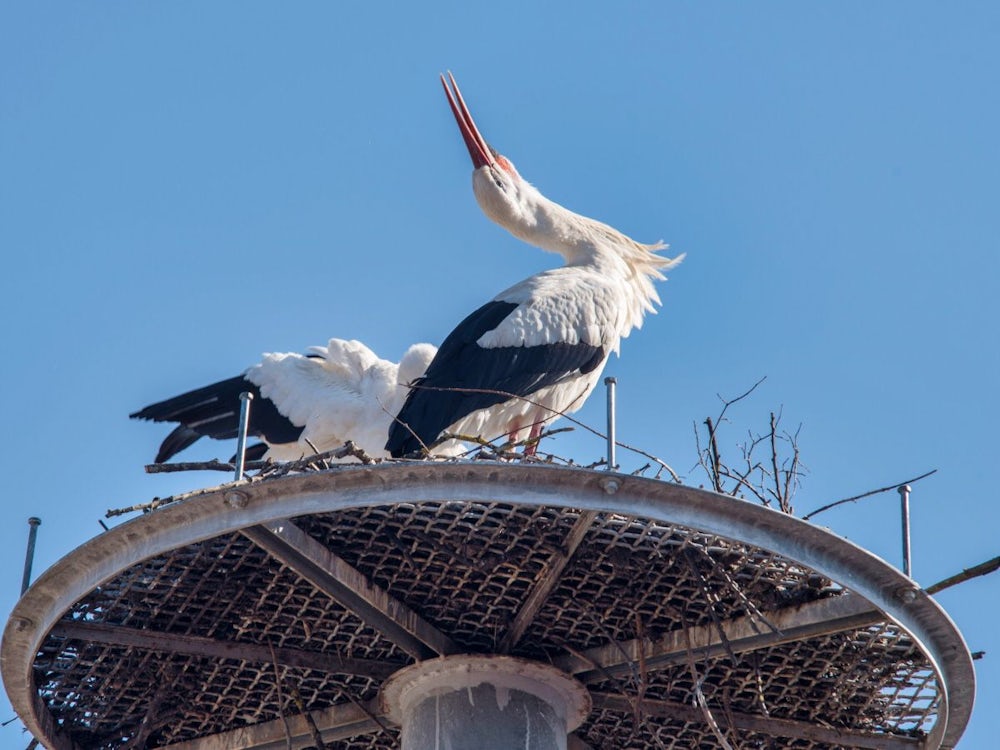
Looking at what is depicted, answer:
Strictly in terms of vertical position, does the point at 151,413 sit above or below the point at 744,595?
above

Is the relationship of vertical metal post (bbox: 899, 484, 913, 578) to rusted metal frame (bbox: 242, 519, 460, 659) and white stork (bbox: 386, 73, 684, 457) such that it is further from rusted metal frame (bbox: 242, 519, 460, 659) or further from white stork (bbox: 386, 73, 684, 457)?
white stork (bbox: 386, 73, 684, 457)

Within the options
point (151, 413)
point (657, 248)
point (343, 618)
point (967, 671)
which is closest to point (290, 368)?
point (151, 413)

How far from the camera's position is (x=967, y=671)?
26.3 ft

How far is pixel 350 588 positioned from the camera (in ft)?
25.9

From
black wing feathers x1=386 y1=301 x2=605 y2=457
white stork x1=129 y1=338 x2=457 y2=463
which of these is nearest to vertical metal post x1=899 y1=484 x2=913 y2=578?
black wing feathers x1=386 y1=301 x2=605 y2=457

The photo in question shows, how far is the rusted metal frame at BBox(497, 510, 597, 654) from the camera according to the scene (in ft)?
25.0

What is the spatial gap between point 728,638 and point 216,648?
84.3 inches

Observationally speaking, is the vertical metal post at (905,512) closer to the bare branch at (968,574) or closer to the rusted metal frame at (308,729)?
the bare branch at (968,574)

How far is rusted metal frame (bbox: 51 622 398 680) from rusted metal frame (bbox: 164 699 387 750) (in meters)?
0.24

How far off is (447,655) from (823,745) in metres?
1.77

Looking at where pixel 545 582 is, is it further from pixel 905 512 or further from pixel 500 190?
pixel 500 190

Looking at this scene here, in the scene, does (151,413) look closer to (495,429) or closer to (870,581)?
(495,429)

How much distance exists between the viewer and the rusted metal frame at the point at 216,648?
804 cm

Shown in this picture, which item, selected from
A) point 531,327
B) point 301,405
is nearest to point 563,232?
point 531,327
